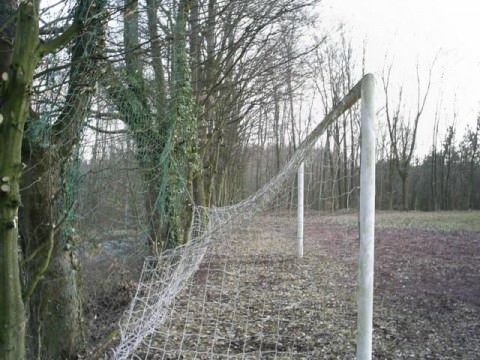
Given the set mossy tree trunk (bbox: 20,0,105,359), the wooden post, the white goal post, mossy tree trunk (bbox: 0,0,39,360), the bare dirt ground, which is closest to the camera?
mossy tree trunk (bbox: 0,0,39,360)

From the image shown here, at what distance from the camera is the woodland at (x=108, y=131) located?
2221 millimetres

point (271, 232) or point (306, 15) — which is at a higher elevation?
point (306, 15)

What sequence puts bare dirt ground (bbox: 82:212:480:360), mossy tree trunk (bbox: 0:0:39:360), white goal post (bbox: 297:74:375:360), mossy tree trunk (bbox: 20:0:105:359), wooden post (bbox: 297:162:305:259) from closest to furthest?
mossy tree trunk (bbox: 0:0:39:360), white goal post (bbox: 297:74:375:360), mossy tree trunk (bbox: 20:0:105:359), bare dirt ground (bbox: 82:212:480:360), wooden post (bbox: 297:162:305:259)

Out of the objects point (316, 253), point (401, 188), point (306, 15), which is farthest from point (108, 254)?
point (401, 188)

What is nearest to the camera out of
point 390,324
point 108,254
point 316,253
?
point 390,324

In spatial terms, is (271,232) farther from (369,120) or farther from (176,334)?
(369,120)

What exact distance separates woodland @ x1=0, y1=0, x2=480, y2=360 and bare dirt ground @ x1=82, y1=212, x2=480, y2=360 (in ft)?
2.45

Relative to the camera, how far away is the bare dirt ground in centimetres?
396

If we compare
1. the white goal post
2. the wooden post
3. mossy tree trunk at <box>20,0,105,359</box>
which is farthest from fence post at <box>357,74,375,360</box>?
the wooden post

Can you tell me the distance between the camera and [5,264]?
2.15 meters

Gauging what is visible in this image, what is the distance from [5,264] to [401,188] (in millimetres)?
24824

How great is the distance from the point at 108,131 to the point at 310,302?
10.3 ft

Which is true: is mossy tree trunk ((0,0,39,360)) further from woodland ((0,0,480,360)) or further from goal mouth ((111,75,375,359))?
goal mouth ((111,75,375,359))

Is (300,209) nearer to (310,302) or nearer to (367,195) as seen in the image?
(310,302)
